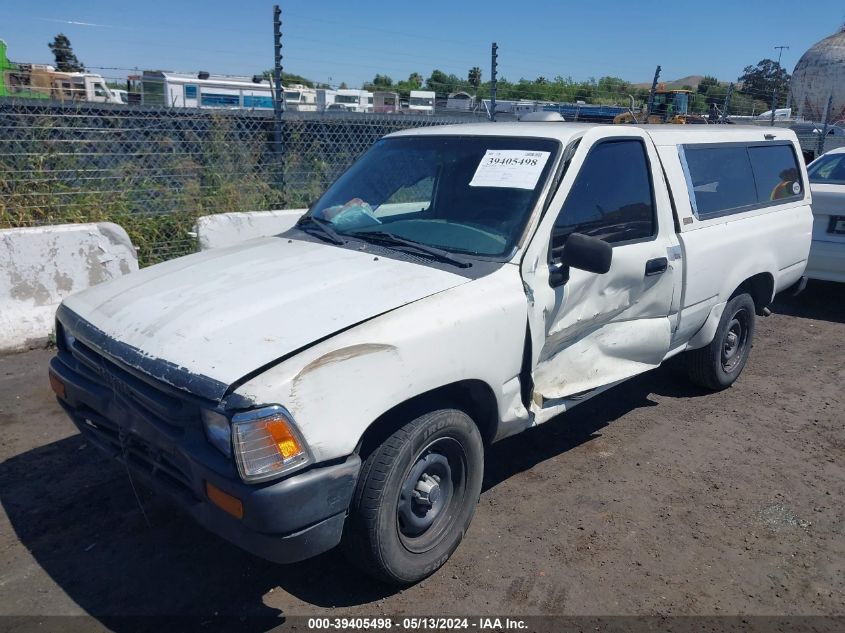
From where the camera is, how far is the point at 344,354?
2592mm

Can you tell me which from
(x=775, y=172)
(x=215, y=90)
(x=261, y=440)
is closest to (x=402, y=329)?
(x=261, y=440)

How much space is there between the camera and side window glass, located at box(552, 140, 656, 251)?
366 centimetres

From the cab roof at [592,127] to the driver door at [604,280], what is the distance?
0.11 meters

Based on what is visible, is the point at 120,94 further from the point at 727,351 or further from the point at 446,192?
the point at 727,351

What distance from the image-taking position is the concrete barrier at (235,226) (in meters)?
6.49

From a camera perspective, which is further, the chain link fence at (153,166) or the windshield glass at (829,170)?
the windshield glass at (829,170)

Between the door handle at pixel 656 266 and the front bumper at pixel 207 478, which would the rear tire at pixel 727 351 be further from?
the front bumper at pixel 207 478

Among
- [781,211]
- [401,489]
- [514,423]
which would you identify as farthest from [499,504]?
[781,211]

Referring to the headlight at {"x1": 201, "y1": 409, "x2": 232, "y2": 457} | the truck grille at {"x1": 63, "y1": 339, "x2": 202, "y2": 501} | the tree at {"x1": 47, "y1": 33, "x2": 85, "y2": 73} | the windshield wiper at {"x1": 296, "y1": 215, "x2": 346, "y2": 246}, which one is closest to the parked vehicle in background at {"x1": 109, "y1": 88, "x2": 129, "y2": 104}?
the tree at {"x1": 47, "y1": 33, "x2": 85, "y2": 73}

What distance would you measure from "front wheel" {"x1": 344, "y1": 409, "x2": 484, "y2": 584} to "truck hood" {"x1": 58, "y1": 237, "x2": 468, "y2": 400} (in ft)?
1.76

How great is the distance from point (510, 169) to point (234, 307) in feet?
5.29

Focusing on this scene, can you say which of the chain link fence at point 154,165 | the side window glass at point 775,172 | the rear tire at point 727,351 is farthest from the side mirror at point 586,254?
the chain link fence at point 154,165

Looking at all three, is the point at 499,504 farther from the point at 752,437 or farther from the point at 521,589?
the point at 752,437

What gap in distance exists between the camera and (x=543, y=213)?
3.44 metres
